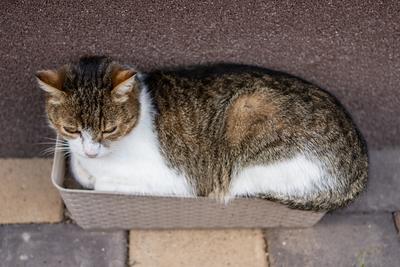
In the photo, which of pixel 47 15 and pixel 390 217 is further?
pixel 390 217

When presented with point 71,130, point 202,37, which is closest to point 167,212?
point 71,130

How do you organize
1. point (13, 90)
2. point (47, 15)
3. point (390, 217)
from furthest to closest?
1. point (390, 217)
2. point (13, 90)
3. point (47, 15)

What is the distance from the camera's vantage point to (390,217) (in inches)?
81.2

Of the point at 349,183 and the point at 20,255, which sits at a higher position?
the point at 349,183

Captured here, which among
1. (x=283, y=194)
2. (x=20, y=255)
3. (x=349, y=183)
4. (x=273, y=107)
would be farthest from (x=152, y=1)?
(x=20, y=255)

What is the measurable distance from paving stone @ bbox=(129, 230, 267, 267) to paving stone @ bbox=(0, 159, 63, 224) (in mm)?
319

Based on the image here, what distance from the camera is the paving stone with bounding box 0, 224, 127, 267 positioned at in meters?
1.85

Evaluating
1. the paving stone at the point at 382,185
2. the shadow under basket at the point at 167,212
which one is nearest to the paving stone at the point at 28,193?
the shadow under basket at the point at 167,212

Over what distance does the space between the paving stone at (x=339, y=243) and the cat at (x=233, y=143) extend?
272mm

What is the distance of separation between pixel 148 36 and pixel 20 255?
86 cm

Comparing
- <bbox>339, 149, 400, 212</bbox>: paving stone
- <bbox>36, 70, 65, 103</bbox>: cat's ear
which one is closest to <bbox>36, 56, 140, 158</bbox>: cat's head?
<bbox>36, 70, 65, 103</bbox>: cat's ear

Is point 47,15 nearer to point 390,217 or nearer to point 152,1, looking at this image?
point 152,1

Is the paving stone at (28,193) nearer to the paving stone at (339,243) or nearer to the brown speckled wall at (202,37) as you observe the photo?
the brown speckled wall at (202,37)

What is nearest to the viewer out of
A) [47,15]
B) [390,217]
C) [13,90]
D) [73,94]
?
[73,94]
